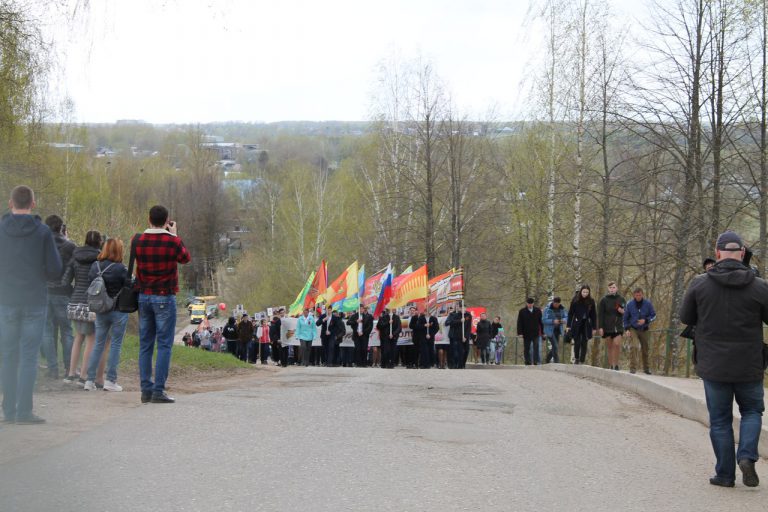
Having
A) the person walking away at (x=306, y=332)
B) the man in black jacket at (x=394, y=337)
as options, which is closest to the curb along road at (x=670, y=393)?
the man in black jacket at (x=394, y=337)

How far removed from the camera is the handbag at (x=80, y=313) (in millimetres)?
11258

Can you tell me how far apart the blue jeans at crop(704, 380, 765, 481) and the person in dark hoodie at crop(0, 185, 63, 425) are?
19.0 ft

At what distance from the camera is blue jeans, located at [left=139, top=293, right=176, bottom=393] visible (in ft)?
32.1

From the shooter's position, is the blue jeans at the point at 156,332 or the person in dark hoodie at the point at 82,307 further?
the person in dark hoodie at the point at 82,307

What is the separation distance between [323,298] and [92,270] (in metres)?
22.1

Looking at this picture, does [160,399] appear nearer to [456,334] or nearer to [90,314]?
[90,314]

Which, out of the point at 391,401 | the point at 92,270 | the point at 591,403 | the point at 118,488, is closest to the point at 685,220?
the point at 591,403

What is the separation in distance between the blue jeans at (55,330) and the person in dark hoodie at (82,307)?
43 cm

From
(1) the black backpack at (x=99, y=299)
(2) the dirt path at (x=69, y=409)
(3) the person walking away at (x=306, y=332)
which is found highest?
(1) the black backpack at (x=99, y=299)

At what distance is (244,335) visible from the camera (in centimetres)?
3159

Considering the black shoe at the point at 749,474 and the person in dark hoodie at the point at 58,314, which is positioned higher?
the person in dark hoodie at the point at 58,314

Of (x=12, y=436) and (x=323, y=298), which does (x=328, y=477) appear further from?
(x=323, y=298)

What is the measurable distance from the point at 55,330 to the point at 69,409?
340 centimetres

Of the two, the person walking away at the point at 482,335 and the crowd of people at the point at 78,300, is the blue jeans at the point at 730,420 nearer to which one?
the crowd of people at the point at 78,300
